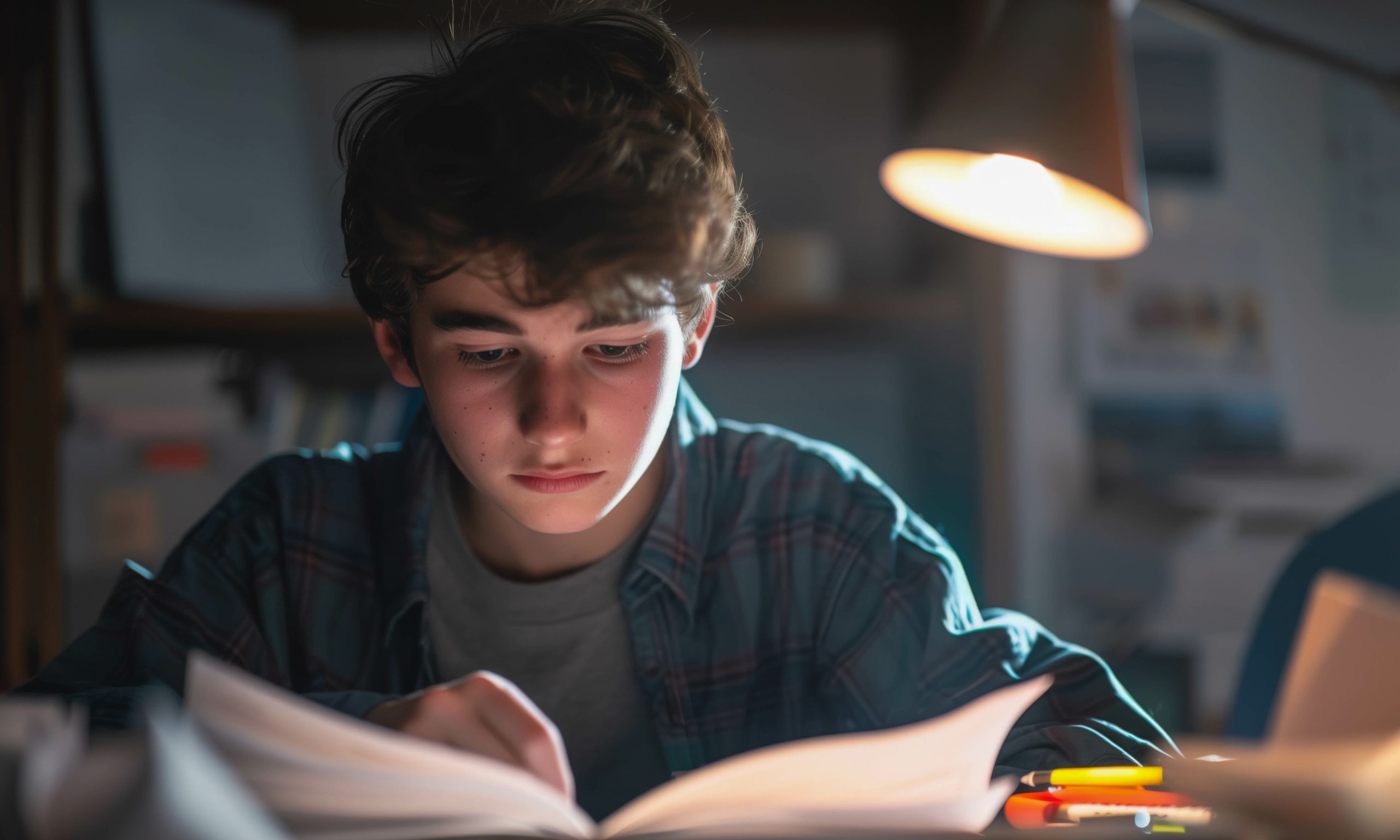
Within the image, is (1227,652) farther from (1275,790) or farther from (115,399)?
(115,399)

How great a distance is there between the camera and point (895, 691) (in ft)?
2.37

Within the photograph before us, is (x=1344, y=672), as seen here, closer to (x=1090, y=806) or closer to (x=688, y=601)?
(x=1090, y=806)

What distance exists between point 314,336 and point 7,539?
507 mm

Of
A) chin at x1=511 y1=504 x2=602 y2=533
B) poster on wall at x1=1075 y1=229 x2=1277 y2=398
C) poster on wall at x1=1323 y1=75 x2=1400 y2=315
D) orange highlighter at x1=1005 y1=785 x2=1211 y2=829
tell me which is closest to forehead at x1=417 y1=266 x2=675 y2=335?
chin at x1=511 y1=504 x2=602 y2=533

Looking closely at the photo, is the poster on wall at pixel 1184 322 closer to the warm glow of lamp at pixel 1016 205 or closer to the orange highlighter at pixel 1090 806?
the warm glow of lamp at pixel 1016 205

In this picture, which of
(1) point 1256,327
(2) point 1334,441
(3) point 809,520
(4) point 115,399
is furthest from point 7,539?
(2) point 1334,441

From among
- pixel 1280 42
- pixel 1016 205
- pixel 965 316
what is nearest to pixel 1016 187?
pixel 1016 205

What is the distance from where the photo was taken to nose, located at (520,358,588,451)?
599mm

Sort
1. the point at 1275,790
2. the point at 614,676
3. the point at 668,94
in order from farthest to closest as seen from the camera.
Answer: the point at 614,676 < the point at 668,94 < the point at 1275,790

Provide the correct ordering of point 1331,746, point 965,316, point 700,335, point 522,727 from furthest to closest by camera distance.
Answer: point 965,316 → point 700,335 → point 522,727 → point 1331,746

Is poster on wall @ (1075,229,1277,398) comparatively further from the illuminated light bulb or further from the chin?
the chin

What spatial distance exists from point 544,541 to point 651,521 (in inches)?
3.4

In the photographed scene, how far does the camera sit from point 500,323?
1.93 feet

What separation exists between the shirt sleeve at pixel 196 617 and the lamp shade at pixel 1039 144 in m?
0.58
